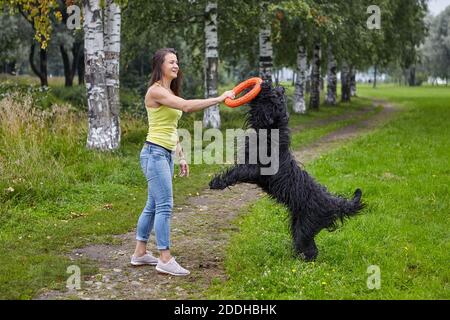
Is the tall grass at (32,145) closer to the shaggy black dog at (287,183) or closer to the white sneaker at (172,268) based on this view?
the white sneaker at (172,268)

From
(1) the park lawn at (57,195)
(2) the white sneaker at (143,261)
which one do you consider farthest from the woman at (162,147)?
(1) the park lawn at (57,195)

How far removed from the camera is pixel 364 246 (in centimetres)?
651

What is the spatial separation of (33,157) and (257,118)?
18.8 ft

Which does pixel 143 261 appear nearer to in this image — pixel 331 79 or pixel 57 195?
pixel 57 195

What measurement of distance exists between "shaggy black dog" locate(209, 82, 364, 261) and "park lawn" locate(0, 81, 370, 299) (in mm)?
2036

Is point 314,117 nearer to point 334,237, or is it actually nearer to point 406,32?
point 406,32

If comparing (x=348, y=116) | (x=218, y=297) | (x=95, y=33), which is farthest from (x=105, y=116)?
(x=348, y=116)

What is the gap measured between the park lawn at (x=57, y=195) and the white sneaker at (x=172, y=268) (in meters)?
0.72

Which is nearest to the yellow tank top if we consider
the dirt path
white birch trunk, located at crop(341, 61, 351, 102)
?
the dirt path

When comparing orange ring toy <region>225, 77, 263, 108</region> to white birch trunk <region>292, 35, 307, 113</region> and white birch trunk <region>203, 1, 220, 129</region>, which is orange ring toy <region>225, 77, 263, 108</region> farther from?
white birch trunk <region>292, 35, 307, 113</region>

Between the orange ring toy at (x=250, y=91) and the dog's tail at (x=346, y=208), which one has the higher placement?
the orange ring toy at (x=250, y=91)

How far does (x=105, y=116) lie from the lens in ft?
40.0

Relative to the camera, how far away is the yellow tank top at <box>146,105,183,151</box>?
577 centimetres

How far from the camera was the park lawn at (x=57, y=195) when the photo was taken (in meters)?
6.12
